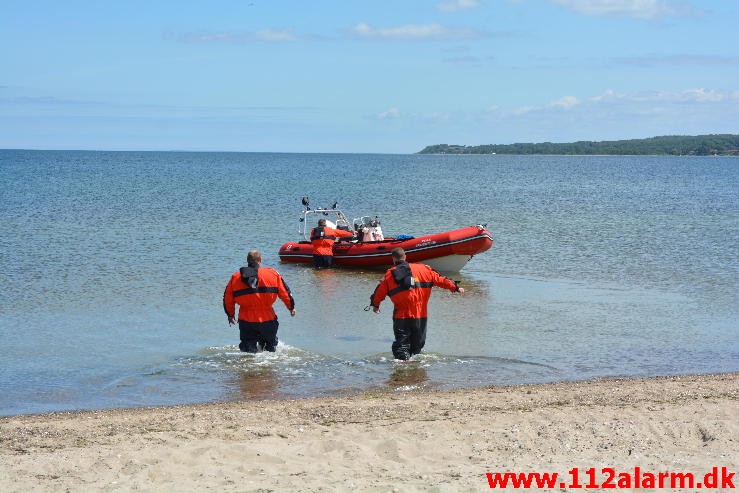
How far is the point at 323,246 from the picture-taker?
20656 mm

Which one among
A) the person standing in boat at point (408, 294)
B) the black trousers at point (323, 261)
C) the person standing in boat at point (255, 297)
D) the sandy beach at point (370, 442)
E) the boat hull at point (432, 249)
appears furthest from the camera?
the black trousers at point (323, 261)

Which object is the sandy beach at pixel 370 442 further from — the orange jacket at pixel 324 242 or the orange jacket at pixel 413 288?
the orange jacket at pixel 324 242

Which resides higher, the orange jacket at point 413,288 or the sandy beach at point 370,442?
the orange jacket at point 413,288

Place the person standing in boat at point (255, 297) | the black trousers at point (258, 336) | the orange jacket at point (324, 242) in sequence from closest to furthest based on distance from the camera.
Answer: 1. the person standing in boat at point (255, 297)
2. the black trousers at point (258, 336)
3. the orange jacket at point (324, 242)

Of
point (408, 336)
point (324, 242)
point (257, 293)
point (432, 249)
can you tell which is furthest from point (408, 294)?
point (324, 242)

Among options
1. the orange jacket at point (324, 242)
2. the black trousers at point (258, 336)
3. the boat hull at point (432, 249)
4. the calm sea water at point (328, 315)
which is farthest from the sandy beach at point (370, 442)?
the orange jacket at point (324, 242)

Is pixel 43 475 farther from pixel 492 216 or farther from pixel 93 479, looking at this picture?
pixel 492 216

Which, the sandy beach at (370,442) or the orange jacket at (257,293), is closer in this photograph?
the sandy beach at (370,442)

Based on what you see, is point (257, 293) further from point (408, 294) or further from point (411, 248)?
point (411, 248)

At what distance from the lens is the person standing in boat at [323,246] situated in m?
20.6

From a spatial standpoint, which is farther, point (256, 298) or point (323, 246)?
point (323, 246)

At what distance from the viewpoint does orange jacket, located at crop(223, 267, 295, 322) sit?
33.6 feet

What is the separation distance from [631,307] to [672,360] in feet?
13.1

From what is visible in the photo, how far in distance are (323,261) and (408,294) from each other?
10711mm
